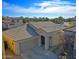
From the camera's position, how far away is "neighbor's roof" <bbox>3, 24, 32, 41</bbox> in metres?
2.21

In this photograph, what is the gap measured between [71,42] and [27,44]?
1.63 feet

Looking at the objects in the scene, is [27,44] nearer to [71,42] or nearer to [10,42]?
[10,42]

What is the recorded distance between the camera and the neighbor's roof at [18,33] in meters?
2.21

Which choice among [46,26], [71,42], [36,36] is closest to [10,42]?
[36,36]

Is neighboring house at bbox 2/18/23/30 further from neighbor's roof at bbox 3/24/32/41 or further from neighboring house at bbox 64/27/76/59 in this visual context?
neighboring house at bbox 64/27/76/59

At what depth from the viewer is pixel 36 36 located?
7.38ft

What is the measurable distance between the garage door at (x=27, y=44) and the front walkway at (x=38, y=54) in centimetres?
4

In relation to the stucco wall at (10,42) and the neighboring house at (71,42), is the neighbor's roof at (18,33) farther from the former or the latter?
the neighboring house at (71,42)

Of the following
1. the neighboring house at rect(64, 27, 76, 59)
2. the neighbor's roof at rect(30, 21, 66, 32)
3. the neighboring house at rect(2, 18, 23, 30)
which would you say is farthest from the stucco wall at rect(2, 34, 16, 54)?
the neighboring house at rect(64, 27, 76, 59)

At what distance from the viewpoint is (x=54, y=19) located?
2285 mm

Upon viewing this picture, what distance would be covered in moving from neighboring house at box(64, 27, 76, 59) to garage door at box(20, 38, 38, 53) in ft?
1.15

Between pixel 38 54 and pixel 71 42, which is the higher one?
pixel 71 42

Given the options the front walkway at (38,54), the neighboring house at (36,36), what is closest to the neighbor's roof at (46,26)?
the neighboring house at (36,36)

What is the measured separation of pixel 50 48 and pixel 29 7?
52cm
